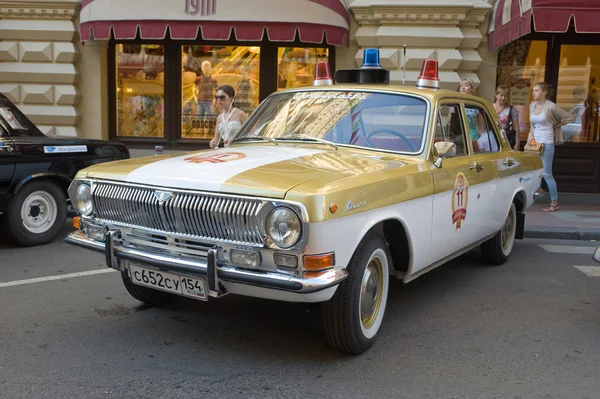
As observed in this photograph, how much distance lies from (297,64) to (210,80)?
72.6 inches

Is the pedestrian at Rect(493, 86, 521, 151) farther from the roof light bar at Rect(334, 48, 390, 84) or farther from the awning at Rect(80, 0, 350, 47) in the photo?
the roof light bar at Rect(334, 48, 390, 84)

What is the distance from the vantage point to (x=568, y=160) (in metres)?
11.5

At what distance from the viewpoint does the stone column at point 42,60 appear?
12.2 metres

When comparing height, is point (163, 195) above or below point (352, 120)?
below

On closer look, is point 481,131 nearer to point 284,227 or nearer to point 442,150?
point 442,150

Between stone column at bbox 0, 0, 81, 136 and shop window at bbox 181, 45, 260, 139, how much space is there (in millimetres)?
2188

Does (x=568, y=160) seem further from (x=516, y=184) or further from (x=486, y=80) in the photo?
(x=516, y=184)

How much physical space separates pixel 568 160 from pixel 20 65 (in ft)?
35.5

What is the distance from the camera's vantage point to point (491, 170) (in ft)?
18.4

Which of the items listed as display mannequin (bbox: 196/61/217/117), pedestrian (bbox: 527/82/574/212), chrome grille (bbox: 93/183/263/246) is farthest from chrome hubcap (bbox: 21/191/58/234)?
pedestrian (bbox: 527/82/574/212)

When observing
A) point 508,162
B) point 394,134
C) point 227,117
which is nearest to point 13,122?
point 227,117

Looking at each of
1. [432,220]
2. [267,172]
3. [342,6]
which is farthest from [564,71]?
[267,172]

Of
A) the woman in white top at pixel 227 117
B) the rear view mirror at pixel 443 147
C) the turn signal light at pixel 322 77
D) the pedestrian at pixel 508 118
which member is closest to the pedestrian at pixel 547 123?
the pedestrian at pixel 508 118

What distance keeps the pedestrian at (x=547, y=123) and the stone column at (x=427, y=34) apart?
5.95 ft
